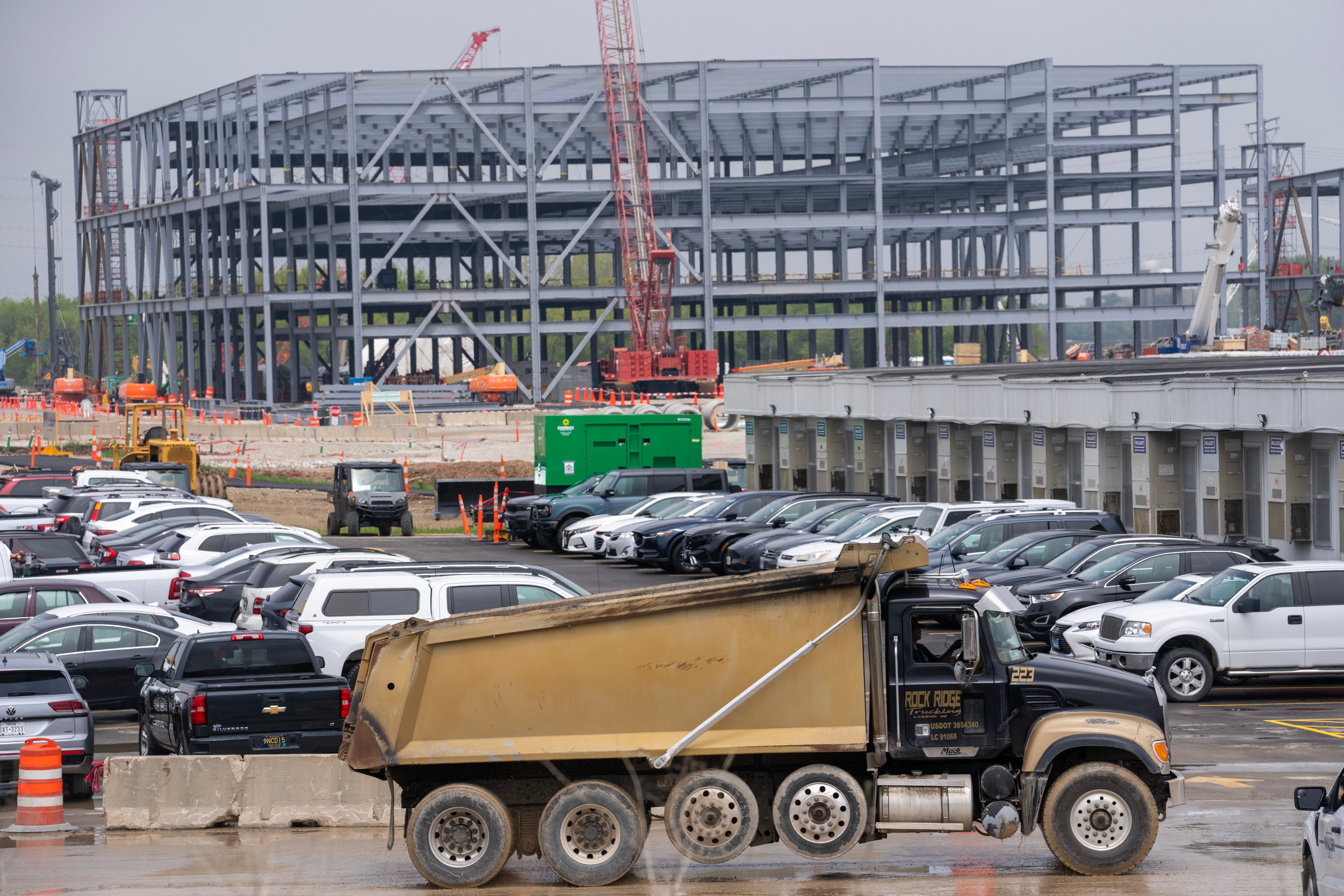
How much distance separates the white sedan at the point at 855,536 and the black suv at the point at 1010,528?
1.22 meters

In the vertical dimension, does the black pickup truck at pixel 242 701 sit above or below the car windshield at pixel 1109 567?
below

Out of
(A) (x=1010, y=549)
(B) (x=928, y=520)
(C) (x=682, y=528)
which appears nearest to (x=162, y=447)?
(C) (x=682, y=528)

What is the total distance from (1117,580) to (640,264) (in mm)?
73922

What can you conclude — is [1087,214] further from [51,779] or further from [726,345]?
[51,779]

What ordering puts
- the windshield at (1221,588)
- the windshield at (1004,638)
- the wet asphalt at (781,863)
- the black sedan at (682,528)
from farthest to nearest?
1. the black sedan at (682,528)
2. the windshield at (1221,588)
3. the windshield at (1004,638)
4. the wet asphalt at (781,863)

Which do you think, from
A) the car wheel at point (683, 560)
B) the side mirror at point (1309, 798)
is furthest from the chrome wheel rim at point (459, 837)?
the car wheel at point (683, 560)

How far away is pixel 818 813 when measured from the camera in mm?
9969

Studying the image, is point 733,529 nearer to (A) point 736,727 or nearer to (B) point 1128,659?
(B) point 1128,659

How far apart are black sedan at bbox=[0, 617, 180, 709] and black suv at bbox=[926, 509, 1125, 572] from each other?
476 inches

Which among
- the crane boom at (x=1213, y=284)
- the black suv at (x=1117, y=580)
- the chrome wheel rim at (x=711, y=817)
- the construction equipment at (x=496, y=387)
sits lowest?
the chrome wheel rim at (x=711, y=817)

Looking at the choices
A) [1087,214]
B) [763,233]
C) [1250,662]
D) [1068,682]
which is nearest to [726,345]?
[763,233]

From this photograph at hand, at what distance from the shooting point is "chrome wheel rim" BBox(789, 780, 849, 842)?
32.6ft

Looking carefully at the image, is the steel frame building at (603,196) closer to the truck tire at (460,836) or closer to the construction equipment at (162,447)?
the construction equipment at (162,447)

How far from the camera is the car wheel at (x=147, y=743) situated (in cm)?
1435
